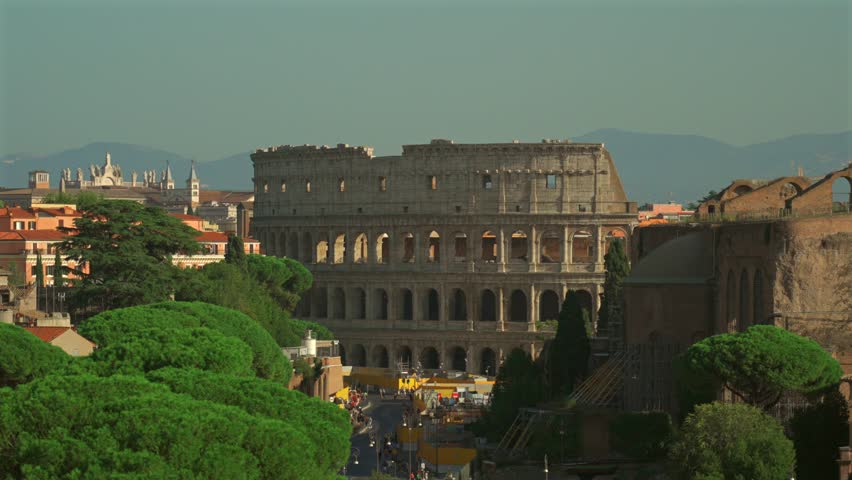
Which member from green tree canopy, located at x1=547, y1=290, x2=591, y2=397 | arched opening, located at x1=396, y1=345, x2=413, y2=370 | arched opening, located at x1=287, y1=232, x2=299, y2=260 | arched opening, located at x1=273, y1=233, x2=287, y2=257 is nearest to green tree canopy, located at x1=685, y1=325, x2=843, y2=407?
green tree canopy, located at x1=547, y1=290, x2=591, y2=397

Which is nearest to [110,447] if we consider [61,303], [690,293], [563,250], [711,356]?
[711,356]

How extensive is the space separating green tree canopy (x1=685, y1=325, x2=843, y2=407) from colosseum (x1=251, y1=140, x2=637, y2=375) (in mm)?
67716

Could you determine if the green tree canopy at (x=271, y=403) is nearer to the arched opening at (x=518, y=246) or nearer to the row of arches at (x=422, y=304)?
the row of arches at (x=422, y=304)

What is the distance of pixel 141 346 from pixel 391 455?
2417 centimetres

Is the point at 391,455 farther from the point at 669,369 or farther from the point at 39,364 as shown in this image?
the point at 39,364

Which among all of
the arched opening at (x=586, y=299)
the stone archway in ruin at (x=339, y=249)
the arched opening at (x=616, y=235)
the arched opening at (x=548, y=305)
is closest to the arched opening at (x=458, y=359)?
the arched opening at (x=548, y=305)

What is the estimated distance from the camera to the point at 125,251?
102m

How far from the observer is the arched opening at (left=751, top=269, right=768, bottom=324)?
74.3 m

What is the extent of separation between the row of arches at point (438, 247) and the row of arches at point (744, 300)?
59886 mm

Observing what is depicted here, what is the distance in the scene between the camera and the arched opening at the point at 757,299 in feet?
244

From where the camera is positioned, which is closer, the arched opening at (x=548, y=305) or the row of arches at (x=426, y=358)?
the row of arches at (x=426, y=358)

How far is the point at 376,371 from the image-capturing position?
128250 millimetres

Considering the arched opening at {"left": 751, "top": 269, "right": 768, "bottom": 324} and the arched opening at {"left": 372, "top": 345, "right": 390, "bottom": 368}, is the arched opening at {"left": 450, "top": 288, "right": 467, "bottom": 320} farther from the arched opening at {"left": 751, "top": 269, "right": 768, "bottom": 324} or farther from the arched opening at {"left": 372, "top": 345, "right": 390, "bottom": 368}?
the arched opening at {"left": 751, "top": 269, "right": 768, "bottom": 324}

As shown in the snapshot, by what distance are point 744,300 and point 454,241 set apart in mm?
66911
